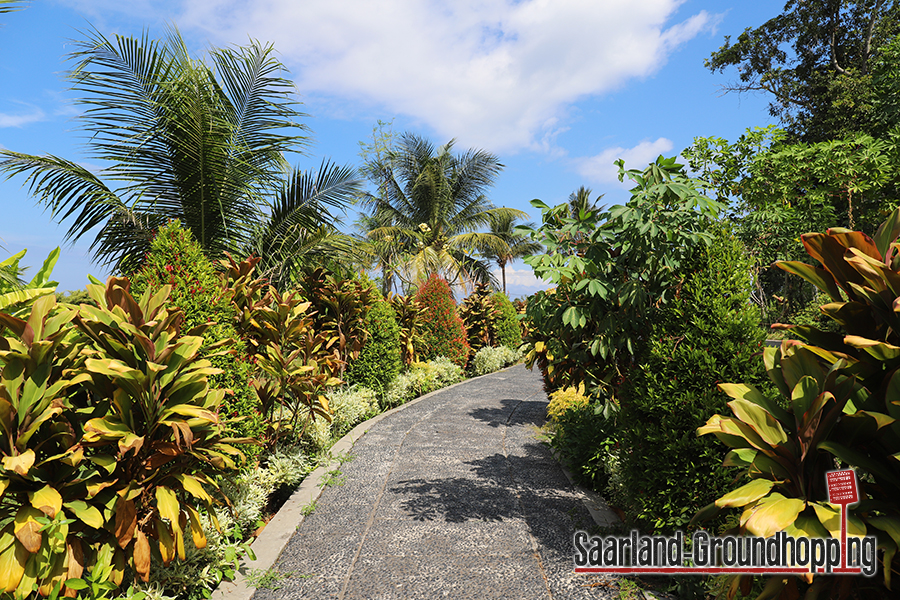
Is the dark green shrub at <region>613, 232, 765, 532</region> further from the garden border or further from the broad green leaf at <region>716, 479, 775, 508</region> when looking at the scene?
the garden border

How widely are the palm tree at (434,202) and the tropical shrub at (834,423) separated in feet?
55.2

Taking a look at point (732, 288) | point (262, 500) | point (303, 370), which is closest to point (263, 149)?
point (303, 370)

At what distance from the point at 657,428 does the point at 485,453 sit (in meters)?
2.97

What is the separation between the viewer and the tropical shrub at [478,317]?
46.5 feet

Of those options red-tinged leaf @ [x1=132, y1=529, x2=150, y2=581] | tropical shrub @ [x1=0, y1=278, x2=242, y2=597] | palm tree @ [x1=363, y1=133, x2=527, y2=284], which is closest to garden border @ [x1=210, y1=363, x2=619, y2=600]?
tropical shrub @ [x1=0, y1=278, x2=242, y2=597]

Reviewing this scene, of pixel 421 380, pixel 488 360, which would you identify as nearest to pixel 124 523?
pixel 421 380

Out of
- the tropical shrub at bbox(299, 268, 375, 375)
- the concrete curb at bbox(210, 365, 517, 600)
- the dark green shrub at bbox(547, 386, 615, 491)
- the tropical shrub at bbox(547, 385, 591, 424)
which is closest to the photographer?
the concrete curb at bbox(210, 365, 517, 600)

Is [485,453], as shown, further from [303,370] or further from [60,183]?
[60,183]

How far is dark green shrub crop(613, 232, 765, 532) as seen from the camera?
2.74 metres

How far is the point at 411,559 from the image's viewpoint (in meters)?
3.21

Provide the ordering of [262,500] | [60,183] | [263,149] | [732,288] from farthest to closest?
[263,149] < [60,183] < [262,500] < [732,288]

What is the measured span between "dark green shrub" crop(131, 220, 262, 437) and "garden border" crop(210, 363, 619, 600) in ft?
2.54

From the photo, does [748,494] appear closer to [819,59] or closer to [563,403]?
[563,403]

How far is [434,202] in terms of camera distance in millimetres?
19672
